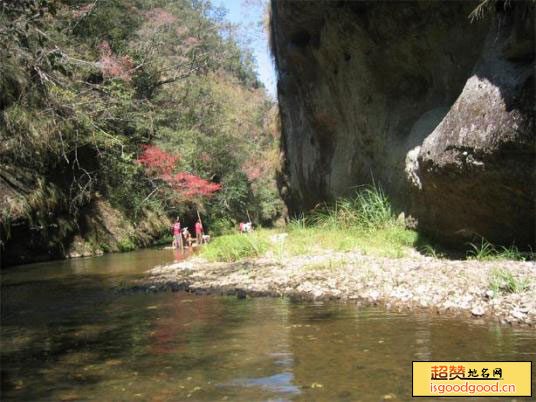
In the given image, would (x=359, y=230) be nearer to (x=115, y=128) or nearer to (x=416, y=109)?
(x=416, y=109)

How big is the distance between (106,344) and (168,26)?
26360 millimetres

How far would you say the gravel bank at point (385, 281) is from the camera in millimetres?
6998

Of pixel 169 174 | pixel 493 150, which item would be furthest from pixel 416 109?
pixel 169 174

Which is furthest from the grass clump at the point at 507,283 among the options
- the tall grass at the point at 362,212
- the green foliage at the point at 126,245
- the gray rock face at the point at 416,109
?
the green foliage at the point at 126,245

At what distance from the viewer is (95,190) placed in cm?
2388

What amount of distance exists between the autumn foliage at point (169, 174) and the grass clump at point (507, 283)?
19130 mm

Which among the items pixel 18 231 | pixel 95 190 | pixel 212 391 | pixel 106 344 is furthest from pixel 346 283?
pixel 95 190

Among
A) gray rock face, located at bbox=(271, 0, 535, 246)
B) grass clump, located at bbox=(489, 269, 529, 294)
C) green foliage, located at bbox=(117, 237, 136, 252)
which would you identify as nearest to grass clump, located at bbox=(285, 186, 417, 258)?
gray rock face, located at bbox=(271, 0, 535, 246)

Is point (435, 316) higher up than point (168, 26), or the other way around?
point (168, 26)

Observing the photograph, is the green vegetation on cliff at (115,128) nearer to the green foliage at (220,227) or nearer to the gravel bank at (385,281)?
the green foliage at (220,227)

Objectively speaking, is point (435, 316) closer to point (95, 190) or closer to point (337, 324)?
point (337, 324)

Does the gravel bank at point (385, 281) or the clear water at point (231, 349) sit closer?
the clear water at point (231, 349)

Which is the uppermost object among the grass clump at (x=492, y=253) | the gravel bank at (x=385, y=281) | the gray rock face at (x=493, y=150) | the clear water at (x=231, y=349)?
the gray rock face at (x=493, y=150)

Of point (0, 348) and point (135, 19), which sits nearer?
point (0, 348)
